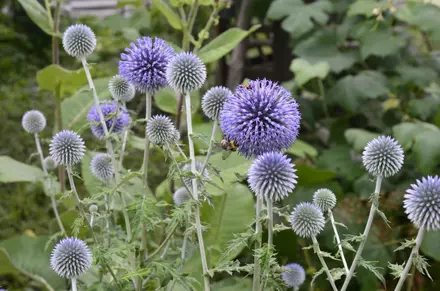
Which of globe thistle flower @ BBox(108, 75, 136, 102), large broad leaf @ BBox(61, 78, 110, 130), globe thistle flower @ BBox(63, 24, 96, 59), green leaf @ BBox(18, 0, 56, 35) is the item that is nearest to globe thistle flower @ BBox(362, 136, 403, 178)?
globe thistle flower @ BBox(108, 75, 136, 102)

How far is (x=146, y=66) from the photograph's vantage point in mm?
1394

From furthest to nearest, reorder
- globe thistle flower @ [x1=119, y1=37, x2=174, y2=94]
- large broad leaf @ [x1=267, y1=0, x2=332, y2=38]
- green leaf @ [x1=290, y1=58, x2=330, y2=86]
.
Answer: large broad leaf @ [x1=267, y1=0, x2=332, y2=38], green leaf @ [x1=290, y1=58, x2=330, y2=86], globe thistle flower @ [x1=119, y1=37, x2=174, y2=94]

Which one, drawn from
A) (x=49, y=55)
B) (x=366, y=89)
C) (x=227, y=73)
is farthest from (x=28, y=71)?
(x=366, y=89)

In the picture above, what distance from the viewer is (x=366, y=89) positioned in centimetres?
288

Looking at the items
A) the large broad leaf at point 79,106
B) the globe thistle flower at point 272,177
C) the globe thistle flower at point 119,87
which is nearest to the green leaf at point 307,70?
the large broad leaf at point 79,106

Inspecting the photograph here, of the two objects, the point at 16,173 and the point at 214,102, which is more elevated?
the point at 214,102

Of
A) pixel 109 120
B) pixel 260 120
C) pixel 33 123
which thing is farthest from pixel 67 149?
pixel 33 123

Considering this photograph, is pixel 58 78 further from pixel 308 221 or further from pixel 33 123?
pixel 308 221

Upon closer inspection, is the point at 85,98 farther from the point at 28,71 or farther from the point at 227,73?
the point at 28,71

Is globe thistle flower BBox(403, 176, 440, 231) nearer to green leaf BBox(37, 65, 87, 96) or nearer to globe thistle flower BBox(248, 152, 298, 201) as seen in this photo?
globe thistle flower BBox(248, 152, 298, 201)

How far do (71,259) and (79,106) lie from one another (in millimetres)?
1212

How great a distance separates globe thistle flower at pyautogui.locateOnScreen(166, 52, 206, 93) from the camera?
1339 mm

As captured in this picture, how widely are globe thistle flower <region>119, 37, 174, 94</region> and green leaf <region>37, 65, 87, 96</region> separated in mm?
674

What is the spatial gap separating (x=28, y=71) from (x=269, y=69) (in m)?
3.09
